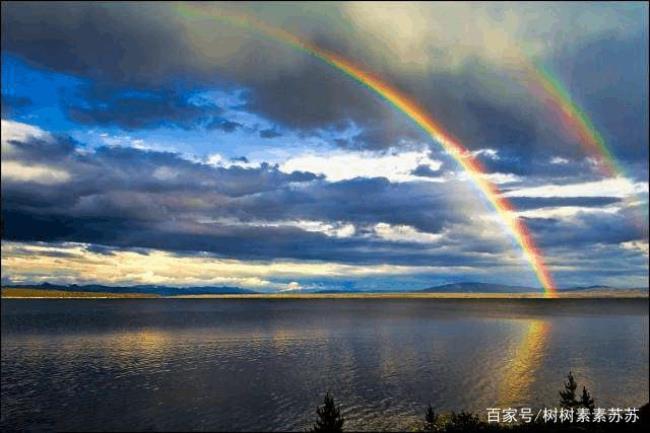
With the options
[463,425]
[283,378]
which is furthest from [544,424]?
[283,378]

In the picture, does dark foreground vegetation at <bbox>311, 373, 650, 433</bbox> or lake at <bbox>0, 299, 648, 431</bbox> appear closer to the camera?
dark foreground vegetation at <bbox>311, 373, 650, 433</bbox>

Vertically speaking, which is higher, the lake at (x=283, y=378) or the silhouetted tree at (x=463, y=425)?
A: the silhouetted tree at (x=463, y=425)

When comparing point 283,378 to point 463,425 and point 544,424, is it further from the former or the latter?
point 544,424

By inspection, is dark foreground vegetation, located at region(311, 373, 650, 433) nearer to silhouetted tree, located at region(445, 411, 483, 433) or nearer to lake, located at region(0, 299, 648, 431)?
silhouetted tree, located at region(445, 411, 483, 433)

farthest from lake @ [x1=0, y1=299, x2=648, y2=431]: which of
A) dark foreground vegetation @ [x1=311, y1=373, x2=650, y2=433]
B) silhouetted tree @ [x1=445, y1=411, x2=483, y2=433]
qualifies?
dark foreground vegetation @ [x1=311, y1=373, x2=650, y2=433]

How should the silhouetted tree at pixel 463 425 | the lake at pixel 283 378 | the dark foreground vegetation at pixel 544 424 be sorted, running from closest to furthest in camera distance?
the dark foreground vegetation at pixel 544 424 → the silhouetted tree at pixel 463 425 → the lake at pixel 283 378

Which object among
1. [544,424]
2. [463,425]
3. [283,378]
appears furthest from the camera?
[283,378]

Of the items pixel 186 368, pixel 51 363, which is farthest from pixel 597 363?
pixel 51 363

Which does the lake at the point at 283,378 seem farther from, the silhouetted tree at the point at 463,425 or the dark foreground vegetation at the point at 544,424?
the dark foreground vegetation at the point at 544,424

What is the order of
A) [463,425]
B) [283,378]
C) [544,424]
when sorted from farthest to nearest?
[283,378], [463,425], [544,424]

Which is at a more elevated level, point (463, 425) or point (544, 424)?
point (544, 424)

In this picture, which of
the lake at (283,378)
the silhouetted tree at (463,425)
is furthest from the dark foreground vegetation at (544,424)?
the lake at (283,378)

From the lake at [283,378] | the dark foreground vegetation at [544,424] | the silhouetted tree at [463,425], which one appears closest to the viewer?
the dark foreground vegetation at [544,424]

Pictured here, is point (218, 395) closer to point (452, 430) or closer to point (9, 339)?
point (452, 430)
